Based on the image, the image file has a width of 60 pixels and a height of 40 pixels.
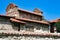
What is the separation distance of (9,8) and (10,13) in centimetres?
109

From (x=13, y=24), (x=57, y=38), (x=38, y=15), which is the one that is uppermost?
(x=38, y=15)

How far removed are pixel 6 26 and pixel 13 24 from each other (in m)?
1.13

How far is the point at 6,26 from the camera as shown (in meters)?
23.1

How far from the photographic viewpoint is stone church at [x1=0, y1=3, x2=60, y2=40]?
9057 millimetres

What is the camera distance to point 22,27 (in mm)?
23344

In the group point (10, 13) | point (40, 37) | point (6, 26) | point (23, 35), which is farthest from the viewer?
point (10, 13)

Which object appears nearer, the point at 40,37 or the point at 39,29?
the point at 40,37

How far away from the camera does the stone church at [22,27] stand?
9.06 meters

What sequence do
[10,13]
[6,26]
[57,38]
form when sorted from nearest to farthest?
[57,38], [6,26], [10,13]

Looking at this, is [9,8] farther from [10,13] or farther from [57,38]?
[57,38]

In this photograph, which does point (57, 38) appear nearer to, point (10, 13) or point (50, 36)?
point (50, 36)

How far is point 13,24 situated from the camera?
23.5 m

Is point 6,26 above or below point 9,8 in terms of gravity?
below

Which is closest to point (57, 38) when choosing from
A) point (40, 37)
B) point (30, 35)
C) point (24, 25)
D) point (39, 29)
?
point (40, 37)
